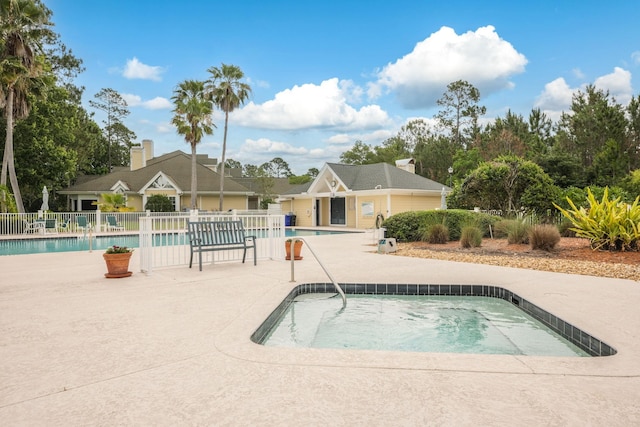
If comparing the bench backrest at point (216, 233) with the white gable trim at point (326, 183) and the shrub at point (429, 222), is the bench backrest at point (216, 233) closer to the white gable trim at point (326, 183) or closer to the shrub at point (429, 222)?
the shrub at point (429, 222)

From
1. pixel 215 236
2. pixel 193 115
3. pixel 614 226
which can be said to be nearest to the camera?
pixel 215 236

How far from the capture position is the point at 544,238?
401 inches

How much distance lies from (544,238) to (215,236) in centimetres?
775

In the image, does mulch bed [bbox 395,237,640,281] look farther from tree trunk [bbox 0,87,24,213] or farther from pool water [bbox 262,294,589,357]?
tree trunk [bbox 0,87,24,213]

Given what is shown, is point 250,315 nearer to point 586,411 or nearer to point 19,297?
point 586,411

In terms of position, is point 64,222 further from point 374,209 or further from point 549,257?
point 549,257

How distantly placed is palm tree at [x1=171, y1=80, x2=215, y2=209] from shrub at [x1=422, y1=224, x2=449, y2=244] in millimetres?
19183

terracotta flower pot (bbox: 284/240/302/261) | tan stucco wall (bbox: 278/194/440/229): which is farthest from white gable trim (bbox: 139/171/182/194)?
terracotta flower pot (bbox: 284/240/302/261)

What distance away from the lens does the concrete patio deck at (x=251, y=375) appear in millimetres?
2434

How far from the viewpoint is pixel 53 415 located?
2.43 metres

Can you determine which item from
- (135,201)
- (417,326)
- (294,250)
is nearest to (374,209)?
(294,250)

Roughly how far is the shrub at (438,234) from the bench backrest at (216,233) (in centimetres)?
652

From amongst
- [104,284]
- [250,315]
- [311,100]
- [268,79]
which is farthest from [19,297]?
[311,100]

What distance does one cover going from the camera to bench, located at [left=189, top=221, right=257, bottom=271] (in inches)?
315
